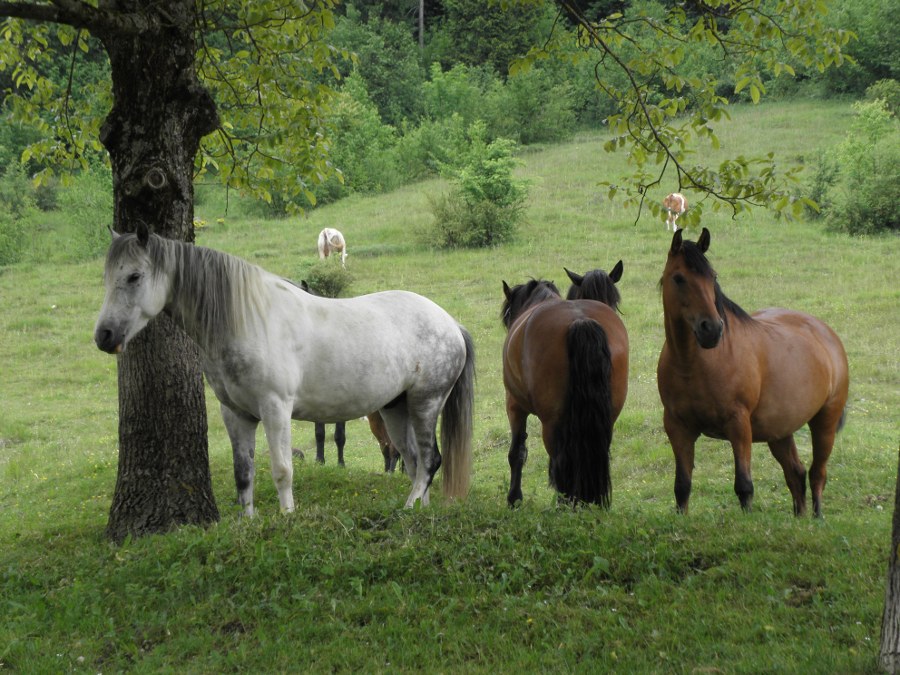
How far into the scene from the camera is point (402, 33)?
204 feet

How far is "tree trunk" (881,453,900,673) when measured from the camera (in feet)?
11.2

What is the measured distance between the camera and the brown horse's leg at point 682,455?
6.55 meters

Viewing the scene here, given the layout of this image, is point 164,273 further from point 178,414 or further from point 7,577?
point 7,577

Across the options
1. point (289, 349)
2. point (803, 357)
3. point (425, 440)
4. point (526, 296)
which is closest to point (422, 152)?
point (526, 296)

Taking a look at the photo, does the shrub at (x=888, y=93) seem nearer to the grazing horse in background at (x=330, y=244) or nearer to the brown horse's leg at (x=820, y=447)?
the grazing horse in background at (x=330, y=244)

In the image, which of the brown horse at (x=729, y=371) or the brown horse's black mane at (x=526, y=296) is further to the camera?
A: the brown horse's black mane at (x=526, y=296)

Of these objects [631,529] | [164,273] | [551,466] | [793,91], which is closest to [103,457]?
[164,273]

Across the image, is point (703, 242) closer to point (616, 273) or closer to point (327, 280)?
point (616, 273)

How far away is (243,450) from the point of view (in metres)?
6.47

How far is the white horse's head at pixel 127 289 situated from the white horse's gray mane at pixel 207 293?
0.17m

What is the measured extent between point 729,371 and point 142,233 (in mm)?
4185

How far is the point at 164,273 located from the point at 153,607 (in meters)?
2.15

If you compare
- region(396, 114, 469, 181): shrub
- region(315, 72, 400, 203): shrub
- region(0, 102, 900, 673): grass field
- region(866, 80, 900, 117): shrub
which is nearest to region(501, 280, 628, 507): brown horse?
region(0, 102, 900, 673): grass field

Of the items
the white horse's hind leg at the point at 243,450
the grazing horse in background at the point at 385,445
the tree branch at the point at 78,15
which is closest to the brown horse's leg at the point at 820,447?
the grazing horse in background at the point at 385,445
